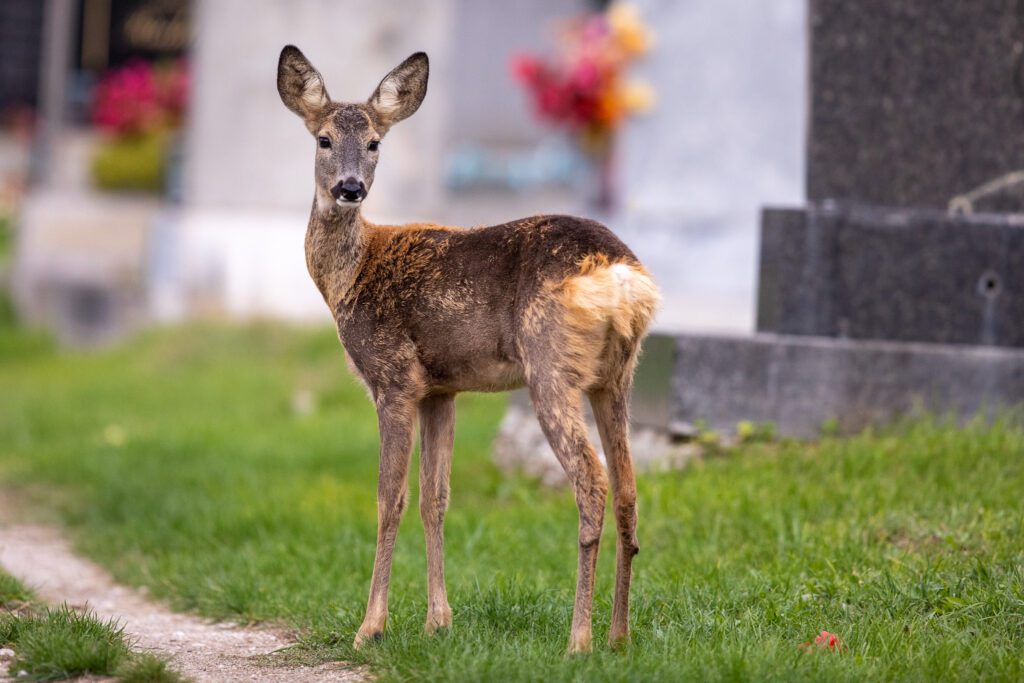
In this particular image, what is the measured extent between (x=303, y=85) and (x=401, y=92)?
0.35 meters

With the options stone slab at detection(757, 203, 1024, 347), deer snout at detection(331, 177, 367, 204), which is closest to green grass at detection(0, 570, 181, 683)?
deer snout at detection(331, 177, 367, 204)

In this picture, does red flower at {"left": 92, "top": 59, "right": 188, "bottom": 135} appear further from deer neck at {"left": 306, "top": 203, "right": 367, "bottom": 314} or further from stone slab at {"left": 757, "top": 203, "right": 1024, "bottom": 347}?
deer neck at {"left": 306, "top": 203, "right": 367, "bottom": 314}

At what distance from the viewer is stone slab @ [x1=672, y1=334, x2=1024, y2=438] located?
22.3 ft

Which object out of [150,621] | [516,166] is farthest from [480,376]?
[516,166]

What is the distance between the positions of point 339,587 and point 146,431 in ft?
15.4

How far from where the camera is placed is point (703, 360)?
7184 mm

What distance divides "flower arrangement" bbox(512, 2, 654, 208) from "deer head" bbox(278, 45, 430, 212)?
5754 millimetres

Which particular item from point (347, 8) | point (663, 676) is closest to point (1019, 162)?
point (663, 676)

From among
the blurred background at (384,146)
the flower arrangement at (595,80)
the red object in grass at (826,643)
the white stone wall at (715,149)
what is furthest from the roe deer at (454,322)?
the flower arrangement at (595,80)

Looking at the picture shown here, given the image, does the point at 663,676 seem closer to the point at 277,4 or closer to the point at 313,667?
the point at 313,667

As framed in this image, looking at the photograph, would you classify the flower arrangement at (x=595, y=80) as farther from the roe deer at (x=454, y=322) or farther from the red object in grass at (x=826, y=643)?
the red object in grass at (x=826, y=643)

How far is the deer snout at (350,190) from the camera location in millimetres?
4527

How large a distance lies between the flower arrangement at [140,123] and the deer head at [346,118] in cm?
1342

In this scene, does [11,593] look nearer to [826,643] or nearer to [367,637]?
[367,637]
